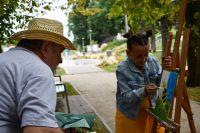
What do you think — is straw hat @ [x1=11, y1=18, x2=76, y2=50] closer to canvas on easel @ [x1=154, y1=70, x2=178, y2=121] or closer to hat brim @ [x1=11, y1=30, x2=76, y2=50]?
hat brim @ [x1=11, y1=30, x2=76, y2=50]

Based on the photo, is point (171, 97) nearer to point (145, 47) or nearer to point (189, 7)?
point (145, 47)

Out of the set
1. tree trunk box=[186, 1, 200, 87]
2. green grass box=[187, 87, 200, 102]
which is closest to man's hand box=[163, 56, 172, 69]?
green grass box=[187, 87, 200, 102]

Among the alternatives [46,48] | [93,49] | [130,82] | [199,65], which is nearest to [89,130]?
[46,48]

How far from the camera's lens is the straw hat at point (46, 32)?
2209 mm

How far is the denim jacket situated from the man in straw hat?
1587 millimetres

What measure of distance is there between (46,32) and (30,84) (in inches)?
15.8

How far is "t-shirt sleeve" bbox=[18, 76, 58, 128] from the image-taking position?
1850 mm

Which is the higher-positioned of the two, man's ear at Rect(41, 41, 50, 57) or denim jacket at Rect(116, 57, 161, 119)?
man's ear at Rect(41, 41, 50, 57)

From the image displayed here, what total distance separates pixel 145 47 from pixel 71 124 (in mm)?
1353

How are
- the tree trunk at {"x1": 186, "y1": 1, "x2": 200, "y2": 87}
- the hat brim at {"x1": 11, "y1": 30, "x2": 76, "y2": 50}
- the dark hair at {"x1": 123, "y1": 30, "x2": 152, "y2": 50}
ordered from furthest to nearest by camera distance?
the tree trunk at {"x1": 186, "y1": 1, "x2": 200, "y2": 87} < the dark hair at {"x1": 123, "y1": 30, "x2": 152, "y2": 50} < the hat brim at {"x1": 11, "y1": 30, "x2": 76, "y2": 50}

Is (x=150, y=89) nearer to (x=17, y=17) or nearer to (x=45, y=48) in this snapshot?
(x=45, y=48)

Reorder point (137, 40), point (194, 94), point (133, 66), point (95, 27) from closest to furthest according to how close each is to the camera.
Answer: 1. point (137, 40)
2. point (133, 66)
3. point (194, 94)
4. point (95, 27)

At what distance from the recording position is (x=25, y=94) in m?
1.90

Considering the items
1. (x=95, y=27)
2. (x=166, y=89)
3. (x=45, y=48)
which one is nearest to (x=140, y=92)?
(x=166, y=89)
